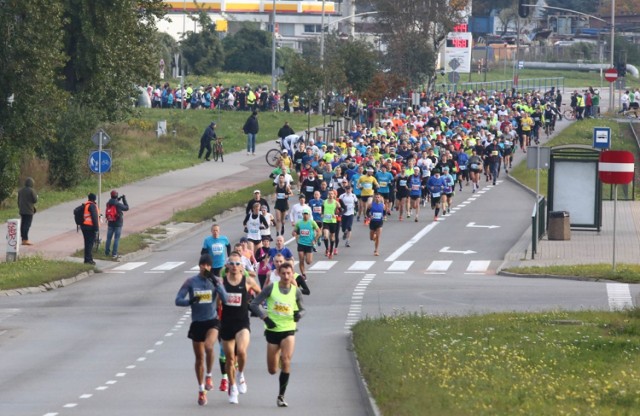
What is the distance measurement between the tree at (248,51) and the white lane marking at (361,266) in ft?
272

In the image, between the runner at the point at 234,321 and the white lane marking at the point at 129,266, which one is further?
the white lane marking at the point at 129,266

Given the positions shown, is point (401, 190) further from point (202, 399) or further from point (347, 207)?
point (202, 399)

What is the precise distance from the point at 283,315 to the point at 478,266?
1798 cm

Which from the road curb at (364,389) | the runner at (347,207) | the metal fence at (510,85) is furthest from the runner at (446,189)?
the metal fence at (510,85)

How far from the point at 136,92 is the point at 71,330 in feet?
92.8

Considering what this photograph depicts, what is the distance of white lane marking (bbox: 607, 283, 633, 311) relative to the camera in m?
26.7

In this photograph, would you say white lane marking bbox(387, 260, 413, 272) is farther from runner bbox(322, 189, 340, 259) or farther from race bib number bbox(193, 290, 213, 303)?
race bib number bbox(193, 290, 213, 303)

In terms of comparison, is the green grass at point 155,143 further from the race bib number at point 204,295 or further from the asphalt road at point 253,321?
the race bib number at point 204,295

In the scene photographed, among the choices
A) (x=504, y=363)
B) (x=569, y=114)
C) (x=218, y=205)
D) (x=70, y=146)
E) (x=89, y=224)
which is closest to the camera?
(x=504, y=363)

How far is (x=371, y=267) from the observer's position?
33.6m

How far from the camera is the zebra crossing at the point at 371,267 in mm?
33000

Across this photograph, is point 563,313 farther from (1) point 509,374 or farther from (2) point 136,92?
(2) point 136,92

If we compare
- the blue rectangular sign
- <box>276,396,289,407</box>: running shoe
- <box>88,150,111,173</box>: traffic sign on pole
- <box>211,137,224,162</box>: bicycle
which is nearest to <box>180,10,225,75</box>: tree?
<box>211,137,224,162</box>: bicycle

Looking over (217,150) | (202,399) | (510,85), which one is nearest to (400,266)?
(202,399)
